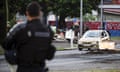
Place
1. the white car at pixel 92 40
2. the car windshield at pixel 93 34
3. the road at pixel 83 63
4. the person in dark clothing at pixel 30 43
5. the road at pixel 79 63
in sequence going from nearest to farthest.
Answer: the person in dark clothing at pixel 30 43 → the road at pixel 79 63 → the road at pixel 83 63 → the white car at pixel 92 40 → the car windshield at pixel 93 34

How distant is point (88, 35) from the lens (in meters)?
33.8

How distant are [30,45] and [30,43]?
0.03 meters

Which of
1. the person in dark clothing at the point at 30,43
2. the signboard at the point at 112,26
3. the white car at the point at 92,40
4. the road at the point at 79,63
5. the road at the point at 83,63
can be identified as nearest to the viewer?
the person in dark clothing at the point at 30,43

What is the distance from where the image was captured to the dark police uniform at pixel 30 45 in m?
6.62

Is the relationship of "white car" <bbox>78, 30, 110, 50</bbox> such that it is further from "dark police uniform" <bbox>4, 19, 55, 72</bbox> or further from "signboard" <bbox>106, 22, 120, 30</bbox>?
"signboard" <bbox>106, 22, 120, 30</bbox>

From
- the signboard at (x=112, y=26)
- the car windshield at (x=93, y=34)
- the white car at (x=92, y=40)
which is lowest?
the signboard at (x=112, y=26)

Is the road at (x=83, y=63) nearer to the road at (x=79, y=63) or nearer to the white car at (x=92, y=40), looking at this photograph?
the road at (x=79, y=63)

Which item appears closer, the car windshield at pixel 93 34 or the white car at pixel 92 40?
the white car at pixel 92 40

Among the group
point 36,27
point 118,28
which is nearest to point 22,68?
point 36,27

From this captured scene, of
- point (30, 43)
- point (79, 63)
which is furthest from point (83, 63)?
point (30, 43)

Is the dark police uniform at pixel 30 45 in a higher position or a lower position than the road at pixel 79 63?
higher

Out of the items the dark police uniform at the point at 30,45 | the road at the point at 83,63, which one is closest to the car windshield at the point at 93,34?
the road at the point at 83,63

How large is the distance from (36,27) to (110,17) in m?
76.2

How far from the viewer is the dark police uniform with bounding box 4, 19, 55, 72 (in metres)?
6.62
